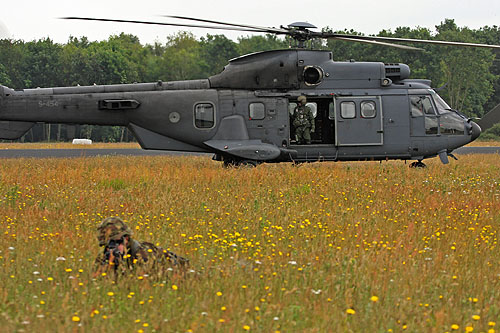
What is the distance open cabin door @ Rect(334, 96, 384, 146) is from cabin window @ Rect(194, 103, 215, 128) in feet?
11.6

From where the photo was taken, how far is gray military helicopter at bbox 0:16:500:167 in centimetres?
1781

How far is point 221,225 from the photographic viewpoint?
8.80 meters

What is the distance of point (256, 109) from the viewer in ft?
58.9

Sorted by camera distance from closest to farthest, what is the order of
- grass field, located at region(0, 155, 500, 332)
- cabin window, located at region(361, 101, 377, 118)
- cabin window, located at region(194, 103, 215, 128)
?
grass field, located at region(0, 155, 500, 332) < cabin window, located at region(361, 101, 377, 118) < cabin window, located at region(194, 103, 215, 128)

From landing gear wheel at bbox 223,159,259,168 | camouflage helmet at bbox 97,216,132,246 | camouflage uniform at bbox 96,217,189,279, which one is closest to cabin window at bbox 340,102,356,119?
landing gear wheel at bbox 223,159,259,168

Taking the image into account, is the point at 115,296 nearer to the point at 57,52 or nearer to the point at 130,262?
the point at 130,262

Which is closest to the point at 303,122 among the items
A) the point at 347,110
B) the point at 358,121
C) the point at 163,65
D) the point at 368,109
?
the point at 347,110

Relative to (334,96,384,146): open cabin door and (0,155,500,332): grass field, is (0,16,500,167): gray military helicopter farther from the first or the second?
(0,155,500,332): grass field

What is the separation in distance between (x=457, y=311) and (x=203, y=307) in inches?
80.4

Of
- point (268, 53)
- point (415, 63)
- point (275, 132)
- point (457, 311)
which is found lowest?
point (457, 311)

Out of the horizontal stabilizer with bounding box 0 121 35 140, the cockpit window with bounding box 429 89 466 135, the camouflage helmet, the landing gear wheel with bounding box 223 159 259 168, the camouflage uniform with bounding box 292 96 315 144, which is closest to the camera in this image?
the camouflage helmet

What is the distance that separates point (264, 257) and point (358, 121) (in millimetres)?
11684

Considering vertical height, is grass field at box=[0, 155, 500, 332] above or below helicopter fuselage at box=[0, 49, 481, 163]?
below

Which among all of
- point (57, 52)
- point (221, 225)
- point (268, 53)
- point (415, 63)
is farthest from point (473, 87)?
point (221, 225)
